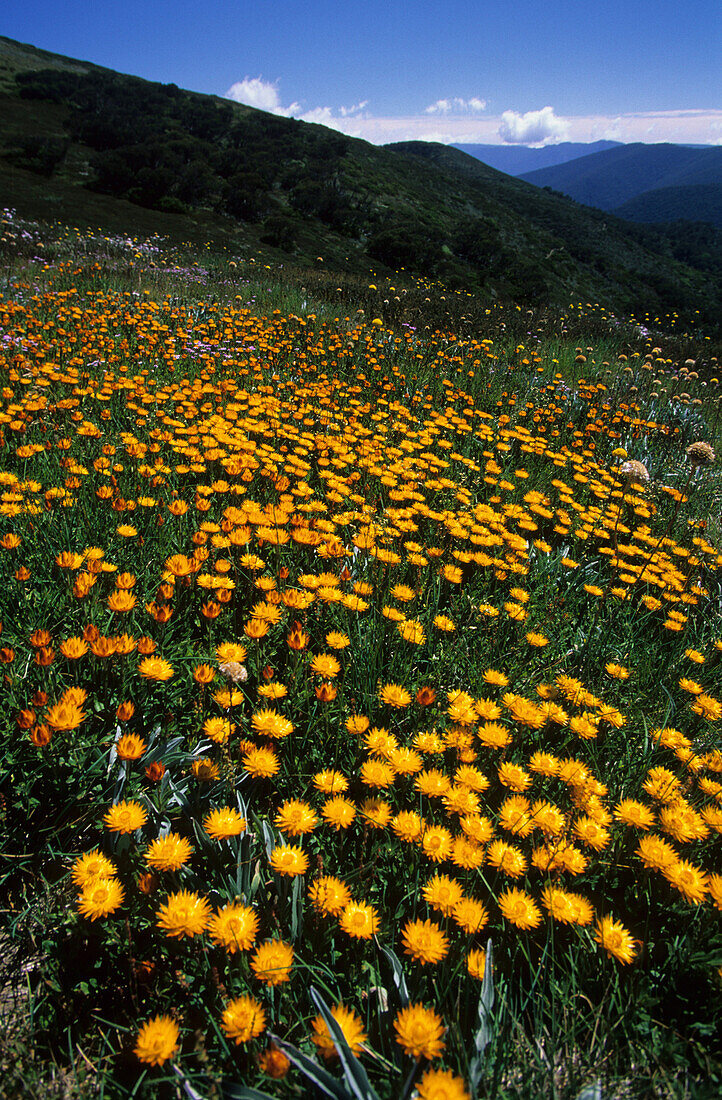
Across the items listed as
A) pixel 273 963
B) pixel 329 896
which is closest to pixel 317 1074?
pixel 273 963

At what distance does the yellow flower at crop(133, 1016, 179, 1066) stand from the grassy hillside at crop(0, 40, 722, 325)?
79.5 ft

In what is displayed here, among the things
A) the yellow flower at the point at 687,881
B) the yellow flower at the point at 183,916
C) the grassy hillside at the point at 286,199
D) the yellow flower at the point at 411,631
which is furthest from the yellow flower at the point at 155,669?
the grassy hillside at the point at 286,199

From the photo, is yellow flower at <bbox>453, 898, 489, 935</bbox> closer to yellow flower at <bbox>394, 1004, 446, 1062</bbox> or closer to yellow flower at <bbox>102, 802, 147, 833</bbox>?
yellow flower at <bbox>394, 1004, 446, 1062</bbox>

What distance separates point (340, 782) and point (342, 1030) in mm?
508

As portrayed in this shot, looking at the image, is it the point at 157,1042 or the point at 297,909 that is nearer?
the point at 157,1042

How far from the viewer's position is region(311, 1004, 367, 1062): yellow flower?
0.97 meters

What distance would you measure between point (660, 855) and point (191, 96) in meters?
62.0

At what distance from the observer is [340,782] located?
4.65 ft

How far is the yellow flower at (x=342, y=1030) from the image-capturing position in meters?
0.97

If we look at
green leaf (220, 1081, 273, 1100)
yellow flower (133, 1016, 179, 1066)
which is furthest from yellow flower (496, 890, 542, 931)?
yellow flower (133, 1016, 179, 1066)

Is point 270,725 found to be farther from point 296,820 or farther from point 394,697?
point 394,697

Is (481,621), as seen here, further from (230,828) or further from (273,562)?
(230,828)

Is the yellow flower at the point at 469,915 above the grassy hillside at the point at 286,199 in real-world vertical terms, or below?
below

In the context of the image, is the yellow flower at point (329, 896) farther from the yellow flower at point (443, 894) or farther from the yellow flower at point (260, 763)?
the yellow flower at point (260, 763)
